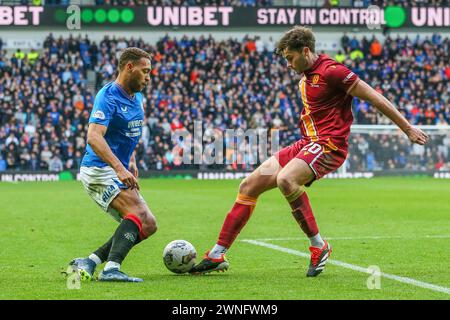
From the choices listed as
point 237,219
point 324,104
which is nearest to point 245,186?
point 237,219

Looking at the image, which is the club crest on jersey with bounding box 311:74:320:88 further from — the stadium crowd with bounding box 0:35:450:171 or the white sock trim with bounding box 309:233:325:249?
the stadium crowd with bounding box 0:35:450:171

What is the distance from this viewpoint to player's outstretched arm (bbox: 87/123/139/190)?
24.8ft

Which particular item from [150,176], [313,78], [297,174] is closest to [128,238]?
[297,174]

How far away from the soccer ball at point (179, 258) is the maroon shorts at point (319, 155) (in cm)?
125

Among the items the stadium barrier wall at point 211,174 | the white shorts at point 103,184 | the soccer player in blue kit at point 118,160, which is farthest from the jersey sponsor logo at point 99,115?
the stadium barrier wall at point 211,174

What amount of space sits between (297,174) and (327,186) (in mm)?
20929

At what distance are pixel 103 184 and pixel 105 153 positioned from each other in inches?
20.6

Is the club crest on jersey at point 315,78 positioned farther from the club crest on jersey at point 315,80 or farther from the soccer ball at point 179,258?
the soccer ball at point 179,258

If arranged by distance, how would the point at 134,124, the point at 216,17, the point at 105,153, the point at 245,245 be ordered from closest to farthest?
1. the point at 105,153
2. the point at 134,124
3. the point at 245,245
4. the point at 216,17

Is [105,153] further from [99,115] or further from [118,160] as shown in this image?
[99,115]

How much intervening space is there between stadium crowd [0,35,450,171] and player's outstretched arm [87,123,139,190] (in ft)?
82.2

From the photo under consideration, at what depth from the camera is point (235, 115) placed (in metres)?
37.7

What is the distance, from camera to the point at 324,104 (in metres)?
8.50
